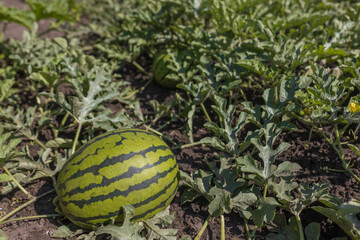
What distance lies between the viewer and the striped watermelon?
2.28 m

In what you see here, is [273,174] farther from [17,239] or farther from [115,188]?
[17,239]

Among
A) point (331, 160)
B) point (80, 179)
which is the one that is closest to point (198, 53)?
point (331, 160)

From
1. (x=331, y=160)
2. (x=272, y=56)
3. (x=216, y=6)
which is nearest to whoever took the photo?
(x=331, y=160)

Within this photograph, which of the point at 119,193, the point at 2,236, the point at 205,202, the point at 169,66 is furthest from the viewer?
the point at 169,66

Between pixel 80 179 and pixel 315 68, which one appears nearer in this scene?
pixel 80 179

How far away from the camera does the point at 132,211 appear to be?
2254 mm

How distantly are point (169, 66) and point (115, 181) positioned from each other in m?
1.78

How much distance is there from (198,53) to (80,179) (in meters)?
2.10

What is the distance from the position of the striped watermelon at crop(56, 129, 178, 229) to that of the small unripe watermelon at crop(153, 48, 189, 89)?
4.69ft

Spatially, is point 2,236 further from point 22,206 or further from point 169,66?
point 169,66

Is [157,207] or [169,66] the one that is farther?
[169,66]

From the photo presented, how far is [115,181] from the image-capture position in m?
2.28

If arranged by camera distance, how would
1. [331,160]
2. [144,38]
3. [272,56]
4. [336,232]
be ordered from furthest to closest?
[144,38]
[272,56]
[331,160]
[336,232]

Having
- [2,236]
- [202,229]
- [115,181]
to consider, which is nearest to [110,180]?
[115,181]
